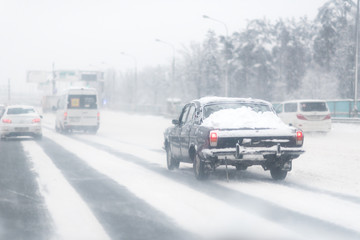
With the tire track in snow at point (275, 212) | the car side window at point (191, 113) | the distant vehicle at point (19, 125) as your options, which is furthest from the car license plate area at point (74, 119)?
the tire track in snow at point (275, 212)

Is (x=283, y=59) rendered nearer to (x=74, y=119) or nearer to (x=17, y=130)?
(x=74, y=119)

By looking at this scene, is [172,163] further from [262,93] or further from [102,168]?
[262,93]

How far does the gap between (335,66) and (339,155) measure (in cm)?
6021

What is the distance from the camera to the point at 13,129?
24.5m

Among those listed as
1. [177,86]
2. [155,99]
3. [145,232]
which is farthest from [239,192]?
[155,99]

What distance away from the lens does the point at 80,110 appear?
30.2m

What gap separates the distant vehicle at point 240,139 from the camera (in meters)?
10.4

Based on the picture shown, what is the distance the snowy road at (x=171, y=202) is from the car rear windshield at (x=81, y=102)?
52.2 feet

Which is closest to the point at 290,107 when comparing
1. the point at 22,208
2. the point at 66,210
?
the point at 66,210

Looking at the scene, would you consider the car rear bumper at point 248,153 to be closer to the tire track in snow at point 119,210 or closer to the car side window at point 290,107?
the tire track in snow at point 119,210

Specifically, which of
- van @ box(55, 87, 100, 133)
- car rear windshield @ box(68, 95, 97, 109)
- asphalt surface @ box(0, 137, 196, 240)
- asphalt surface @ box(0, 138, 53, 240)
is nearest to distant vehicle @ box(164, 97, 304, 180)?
asphalt surface @ box(0, 137, 196, 240)

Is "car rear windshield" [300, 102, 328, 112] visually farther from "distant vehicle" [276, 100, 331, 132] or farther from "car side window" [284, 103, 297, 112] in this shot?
"car side window" [284, 103, 297, 112]

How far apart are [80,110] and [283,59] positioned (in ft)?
232

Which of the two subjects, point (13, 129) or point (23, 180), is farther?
point (13, 129)
